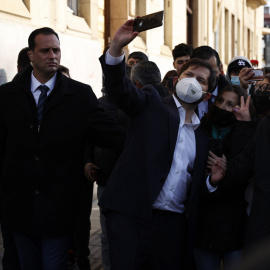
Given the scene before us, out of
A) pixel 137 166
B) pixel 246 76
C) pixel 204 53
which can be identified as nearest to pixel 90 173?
pixel 137 166

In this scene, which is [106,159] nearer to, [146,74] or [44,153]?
[146,74]

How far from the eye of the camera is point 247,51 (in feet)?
101

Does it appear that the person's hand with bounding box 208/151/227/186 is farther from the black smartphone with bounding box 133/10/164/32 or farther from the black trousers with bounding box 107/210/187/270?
the black smartphone with bounding box 133/10/164/32

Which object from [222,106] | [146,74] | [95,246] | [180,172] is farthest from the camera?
[95,246]

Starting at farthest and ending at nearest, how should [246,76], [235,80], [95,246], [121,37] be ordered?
[95,246], [235,80], [246,76], [121,37]

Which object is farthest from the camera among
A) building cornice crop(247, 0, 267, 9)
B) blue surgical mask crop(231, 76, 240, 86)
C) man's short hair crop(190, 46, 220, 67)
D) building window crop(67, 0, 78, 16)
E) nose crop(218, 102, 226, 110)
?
building cornice crop(247, 0, 267, 9)

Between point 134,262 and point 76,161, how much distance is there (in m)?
0.87

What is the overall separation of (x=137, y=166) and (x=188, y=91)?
1.75 feet

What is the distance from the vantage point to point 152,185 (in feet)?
10.5

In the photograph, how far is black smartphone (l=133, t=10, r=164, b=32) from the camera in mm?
2765

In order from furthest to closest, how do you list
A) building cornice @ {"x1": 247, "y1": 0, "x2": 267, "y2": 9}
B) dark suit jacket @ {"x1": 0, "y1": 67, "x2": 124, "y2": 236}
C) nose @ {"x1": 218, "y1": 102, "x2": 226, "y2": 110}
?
building cornice @ {"x1": 247, "y1": 0, "x2": 267, "y2": 9} < nose @ {"x1": 218, "y1": 102, "x2": 226, "y2": 110} < dark suit jacket @ {"x1": 0, "y1": 67, "x2": 124, "y2": 236}

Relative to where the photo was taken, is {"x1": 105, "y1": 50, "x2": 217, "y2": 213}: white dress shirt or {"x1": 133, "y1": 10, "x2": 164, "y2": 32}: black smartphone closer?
{"x1": 133, "y1": 10, "x2": 164, "y2": 32}: black smartphone

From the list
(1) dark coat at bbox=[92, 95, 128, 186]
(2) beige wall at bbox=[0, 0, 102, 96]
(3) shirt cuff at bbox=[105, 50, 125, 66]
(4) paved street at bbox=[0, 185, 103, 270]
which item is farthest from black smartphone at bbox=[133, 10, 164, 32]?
(2) beige wall at bbox=[0, 0, 102, 96]

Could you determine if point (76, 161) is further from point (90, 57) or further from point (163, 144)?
point (90, 57)
